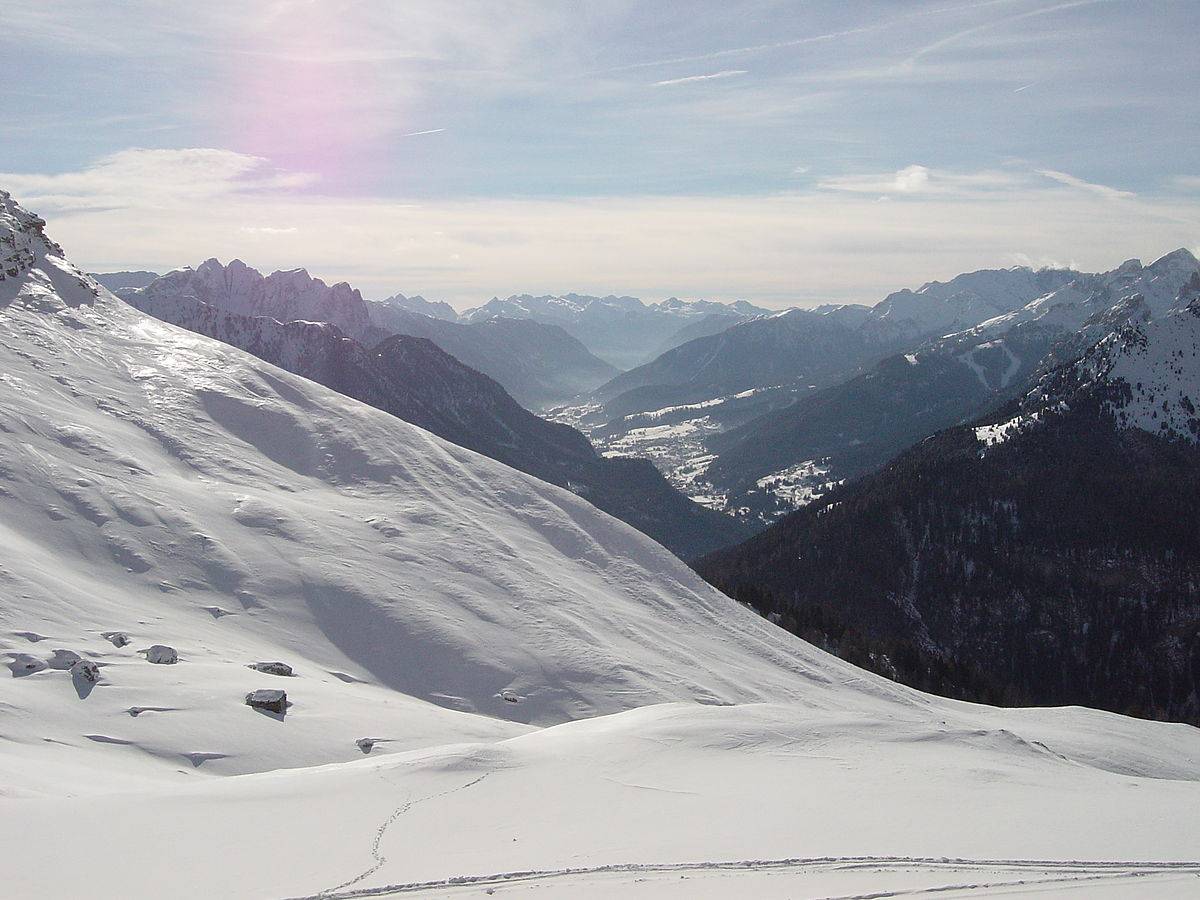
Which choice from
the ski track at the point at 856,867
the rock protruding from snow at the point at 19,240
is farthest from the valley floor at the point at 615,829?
the rock protruding from snow at the point at 19,240

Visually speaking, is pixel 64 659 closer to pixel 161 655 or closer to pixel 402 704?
pixel 161 655

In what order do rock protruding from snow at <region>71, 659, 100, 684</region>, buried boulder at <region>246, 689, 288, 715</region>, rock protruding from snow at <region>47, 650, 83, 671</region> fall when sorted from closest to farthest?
1. rock protruding from snow at <region>71, 659, 100, 684</region>
2. rock protruding from snow at <region>47, 650, 83, 671</region>
3. buried boulder at <region>246, 689, 288, 715</region>

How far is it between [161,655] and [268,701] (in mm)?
7829

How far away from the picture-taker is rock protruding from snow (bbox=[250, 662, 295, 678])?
49781 millimetres

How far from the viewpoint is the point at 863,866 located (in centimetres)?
2223

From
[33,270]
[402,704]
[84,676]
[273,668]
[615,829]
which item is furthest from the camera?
[33,270]

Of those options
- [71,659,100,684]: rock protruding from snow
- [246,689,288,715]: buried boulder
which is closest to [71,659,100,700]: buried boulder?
[71,659,100,684]: rock protruding from snow

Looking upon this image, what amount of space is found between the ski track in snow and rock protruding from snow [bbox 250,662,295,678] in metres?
28.9

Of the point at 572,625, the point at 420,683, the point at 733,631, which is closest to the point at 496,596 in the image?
the point at 572,625

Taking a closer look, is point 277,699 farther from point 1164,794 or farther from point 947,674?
point 947,674

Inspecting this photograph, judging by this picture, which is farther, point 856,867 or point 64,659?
point 64,659

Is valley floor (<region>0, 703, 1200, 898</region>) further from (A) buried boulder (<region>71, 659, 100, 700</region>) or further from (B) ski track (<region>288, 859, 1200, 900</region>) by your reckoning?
(A) buried boulder (<region>71, 659, 100, 700</region>)

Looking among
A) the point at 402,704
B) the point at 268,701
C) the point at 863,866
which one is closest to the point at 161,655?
the point at 268,701

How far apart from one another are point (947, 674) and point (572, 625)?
266ft
